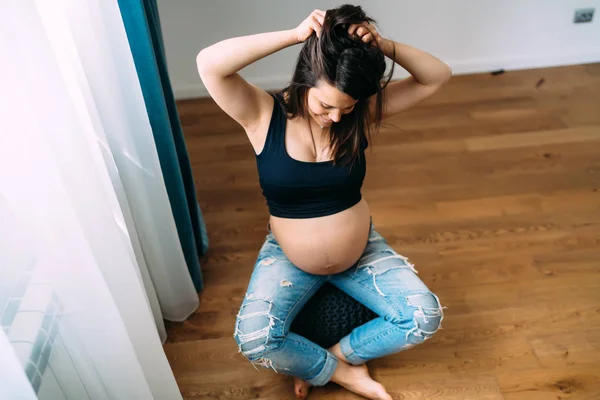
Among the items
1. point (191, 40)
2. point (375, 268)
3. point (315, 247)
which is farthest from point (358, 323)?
point (191, 40)

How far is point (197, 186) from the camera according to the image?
2.15 meters

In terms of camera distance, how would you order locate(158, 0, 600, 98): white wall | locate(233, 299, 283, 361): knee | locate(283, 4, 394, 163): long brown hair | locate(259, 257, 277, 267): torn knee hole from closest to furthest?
locate(283, 4, 394, 163): long brown hair < locate(233, 299, 283, 361): knee < locate(259, 257, 277, 267): torn knee hole < locate(158, 0, 600, 98): white wall

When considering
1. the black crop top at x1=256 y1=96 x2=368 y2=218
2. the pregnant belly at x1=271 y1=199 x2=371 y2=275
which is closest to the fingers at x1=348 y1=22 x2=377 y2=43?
the black crop top at x1=256 y1=96 x2=368 y2=218

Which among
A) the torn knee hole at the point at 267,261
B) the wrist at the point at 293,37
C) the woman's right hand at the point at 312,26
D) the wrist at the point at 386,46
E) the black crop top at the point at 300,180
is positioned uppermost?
the woman's right hand at the point at 312,26

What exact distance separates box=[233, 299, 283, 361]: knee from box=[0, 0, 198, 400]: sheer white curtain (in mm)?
189

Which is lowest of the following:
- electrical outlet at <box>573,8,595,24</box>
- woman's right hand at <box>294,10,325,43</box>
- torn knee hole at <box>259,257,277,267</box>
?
torn knee hole at <box>259,257,277,267</box>

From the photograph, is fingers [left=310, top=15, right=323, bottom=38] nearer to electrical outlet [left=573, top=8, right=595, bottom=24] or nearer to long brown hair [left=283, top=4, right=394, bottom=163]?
long brown hair [left=283, top=4, right=394, bottom=163]

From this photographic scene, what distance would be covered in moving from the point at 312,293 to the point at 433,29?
5.38 ft

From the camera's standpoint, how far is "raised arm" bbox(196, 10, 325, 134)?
41.6 inches

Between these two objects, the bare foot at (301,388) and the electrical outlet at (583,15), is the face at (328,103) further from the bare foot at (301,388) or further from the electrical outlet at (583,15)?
the electrical outlet at (583,15)

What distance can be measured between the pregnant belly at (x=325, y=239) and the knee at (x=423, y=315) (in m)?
0.18

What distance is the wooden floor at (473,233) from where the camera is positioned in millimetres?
1492

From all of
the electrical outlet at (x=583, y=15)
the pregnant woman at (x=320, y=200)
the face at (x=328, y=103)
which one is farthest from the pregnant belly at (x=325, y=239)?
the electrical outlet at (x=583, y=15)

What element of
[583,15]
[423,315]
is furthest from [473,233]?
[583,15]
